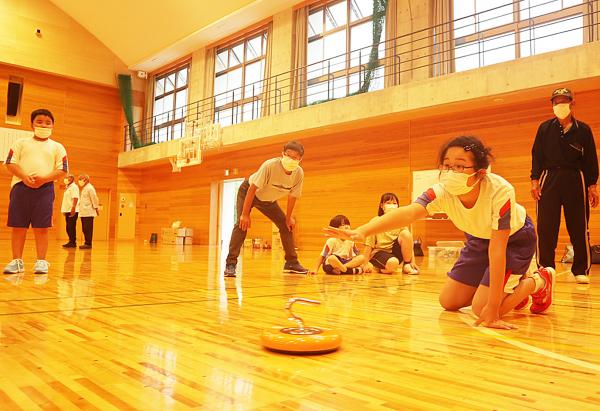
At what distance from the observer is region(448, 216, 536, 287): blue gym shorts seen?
2.38 meters

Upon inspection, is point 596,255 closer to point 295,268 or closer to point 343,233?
point 295,268

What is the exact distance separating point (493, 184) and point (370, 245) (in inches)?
118

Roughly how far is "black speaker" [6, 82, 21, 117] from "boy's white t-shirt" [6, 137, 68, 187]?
485 inches

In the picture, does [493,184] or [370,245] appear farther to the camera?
[370,245]

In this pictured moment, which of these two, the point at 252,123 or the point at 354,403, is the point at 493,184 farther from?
the point at 252,123

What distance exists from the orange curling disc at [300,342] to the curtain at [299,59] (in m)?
10.5

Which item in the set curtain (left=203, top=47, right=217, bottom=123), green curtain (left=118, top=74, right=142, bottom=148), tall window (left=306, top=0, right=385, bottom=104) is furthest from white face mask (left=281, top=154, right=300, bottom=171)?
green curtain (left=118, top=74, right=142, bottom=148)

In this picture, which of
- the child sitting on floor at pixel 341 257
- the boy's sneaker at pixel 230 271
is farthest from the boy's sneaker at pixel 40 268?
the child sitting on floor at pixel 341 257

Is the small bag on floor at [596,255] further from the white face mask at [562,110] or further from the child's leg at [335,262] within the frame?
the child's leg at [335,262]

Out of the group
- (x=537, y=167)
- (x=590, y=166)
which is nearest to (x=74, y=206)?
(x=537, y=167)

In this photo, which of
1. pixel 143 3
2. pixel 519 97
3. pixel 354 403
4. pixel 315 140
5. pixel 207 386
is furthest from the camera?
pixel 143 3

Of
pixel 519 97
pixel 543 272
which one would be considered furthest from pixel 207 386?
pixel 519 97

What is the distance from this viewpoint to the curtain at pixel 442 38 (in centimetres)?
937

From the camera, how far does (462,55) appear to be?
30.5ft
